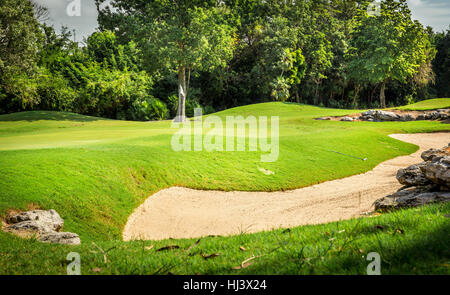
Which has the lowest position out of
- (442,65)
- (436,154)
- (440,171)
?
(440,171)

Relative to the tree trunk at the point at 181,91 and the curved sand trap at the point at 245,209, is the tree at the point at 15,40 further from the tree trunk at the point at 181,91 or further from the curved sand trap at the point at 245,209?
the curved sand trap at the point at 245,209

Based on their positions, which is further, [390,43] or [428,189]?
[390,43]

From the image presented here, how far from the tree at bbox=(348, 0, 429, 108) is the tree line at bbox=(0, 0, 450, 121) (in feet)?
0.39

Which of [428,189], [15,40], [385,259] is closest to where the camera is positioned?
[385,259]

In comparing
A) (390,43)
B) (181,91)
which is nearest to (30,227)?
(181,91)

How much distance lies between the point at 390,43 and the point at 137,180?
121ft

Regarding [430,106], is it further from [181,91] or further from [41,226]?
[41,226]

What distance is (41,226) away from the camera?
638 cm

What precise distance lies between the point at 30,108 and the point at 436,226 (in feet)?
125

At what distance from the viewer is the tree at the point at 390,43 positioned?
37969 millimetres

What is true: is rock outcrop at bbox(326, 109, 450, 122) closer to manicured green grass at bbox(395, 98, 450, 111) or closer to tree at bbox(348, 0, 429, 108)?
manicured green grass at bbox(395, 98, 450, 111)

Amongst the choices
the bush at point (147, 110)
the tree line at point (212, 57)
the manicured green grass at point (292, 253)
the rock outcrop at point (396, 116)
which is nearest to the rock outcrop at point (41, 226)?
the manicured green grass at point (292, 253)

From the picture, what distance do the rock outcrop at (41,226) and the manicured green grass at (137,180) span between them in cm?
35

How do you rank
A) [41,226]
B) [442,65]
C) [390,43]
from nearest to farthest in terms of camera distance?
1. [41,226]
2. [390,43]
3. [442,65]
